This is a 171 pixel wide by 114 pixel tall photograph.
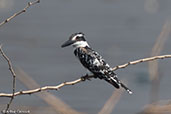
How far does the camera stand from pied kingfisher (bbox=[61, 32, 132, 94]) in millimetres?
4421

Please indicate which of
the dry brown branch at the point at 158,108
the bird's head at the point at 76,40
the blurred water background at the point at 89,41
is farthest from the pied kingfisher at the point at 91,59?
the dry brown branch at the point at 158,108

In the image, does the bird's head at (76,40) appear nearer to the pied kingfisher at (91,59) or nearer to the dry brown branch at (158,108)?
the pied kingfisher at (91,59)

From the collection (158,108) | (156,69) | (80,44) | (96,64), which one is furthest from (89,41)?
(158,108)

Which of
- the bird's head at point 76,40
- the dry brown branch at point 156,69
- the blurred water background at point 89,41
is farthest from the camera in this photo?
the blurred water background at point 89,41

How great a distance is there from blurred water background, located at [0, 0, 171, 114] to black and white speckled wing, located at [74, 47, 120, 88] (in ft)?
3.91

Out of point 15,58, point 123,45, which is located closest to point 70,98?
point 15,58

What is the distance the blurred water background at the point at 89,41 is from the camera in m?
7.14

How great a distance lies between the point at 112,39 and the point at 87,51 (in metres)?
4.80

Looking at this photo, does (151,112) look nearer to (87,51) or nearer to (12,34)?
(87,51)

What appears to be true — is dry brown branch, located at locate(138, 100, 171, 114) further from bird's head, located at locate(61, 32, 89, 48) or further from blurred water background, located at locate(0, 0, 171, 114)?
blurred water background, located at locate(0, 0, 171, 114)

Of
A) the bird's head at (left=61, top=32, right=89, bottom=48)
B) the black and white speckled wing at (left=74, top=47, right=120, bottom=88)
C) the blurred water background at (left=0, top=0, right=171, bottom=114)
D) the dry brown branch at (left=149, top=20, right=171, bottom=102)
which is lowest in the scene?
the dry brown branch at (left=149, top=20, right=171, bottom=102)

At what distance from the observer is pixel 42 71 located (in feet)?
25.9

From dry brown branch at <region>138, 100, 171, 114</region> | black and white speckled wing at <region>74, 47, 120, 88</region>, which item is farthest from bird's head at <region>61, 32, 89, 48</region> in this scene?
dry brown branch at <region>138, 100, 171, 114</region>

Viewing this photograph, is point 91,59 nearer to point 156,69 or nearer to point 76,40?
point 76,40
